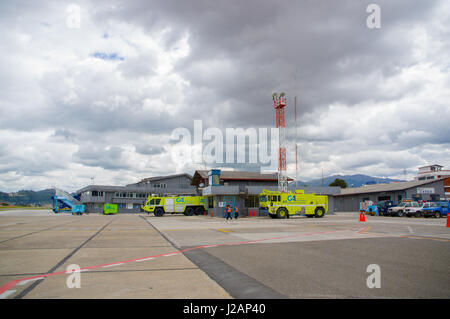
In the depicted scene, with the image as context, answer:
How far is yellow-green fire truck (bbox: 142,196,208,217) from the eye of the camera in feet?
137

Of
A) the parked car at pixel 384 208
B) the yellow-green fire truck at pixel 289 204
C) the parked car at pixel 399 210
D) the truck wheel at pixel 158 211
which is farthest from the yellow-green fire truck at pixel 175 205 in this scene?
the parked car at pixel 399 210

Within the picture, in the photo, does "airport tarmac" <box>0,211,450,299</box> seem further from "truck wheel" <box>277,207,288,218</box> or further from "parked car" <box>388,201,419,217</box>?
"parked car" <box>388,201,419,217</box>

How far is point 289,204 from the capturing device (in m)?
32.9

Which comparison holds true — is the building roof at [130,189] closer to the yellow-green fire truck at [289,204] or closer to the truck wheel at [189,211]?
the truck wheel at [189,211]

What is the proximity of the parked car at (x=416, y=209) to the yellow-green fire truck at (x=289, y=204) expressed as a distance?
9.95 meters

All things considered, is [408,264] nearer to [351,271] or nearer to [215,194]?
[351,271]

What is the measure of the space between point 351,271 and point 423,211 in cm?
3270

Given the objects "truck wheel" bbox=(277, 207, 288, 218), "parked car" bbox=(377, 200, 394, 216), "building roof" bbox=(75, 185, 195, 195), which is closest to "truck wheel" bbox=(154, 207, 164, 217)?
"truck wheel" bbox=(277, 207, 288, 218)

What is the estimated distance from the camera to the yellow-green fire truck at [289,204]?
32500 millimetres

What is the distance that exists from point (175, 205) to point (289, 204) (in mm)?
16221

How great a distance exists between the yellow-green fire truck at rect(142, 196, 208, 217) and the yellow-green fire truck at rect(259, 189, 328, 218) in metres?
12.5

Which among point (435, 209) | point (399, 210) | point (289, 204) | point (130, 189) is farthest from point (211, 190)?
point (130, 189)

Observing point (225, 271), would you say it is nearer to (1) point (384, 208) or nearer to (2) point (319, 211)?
(2) point (319, 211)
